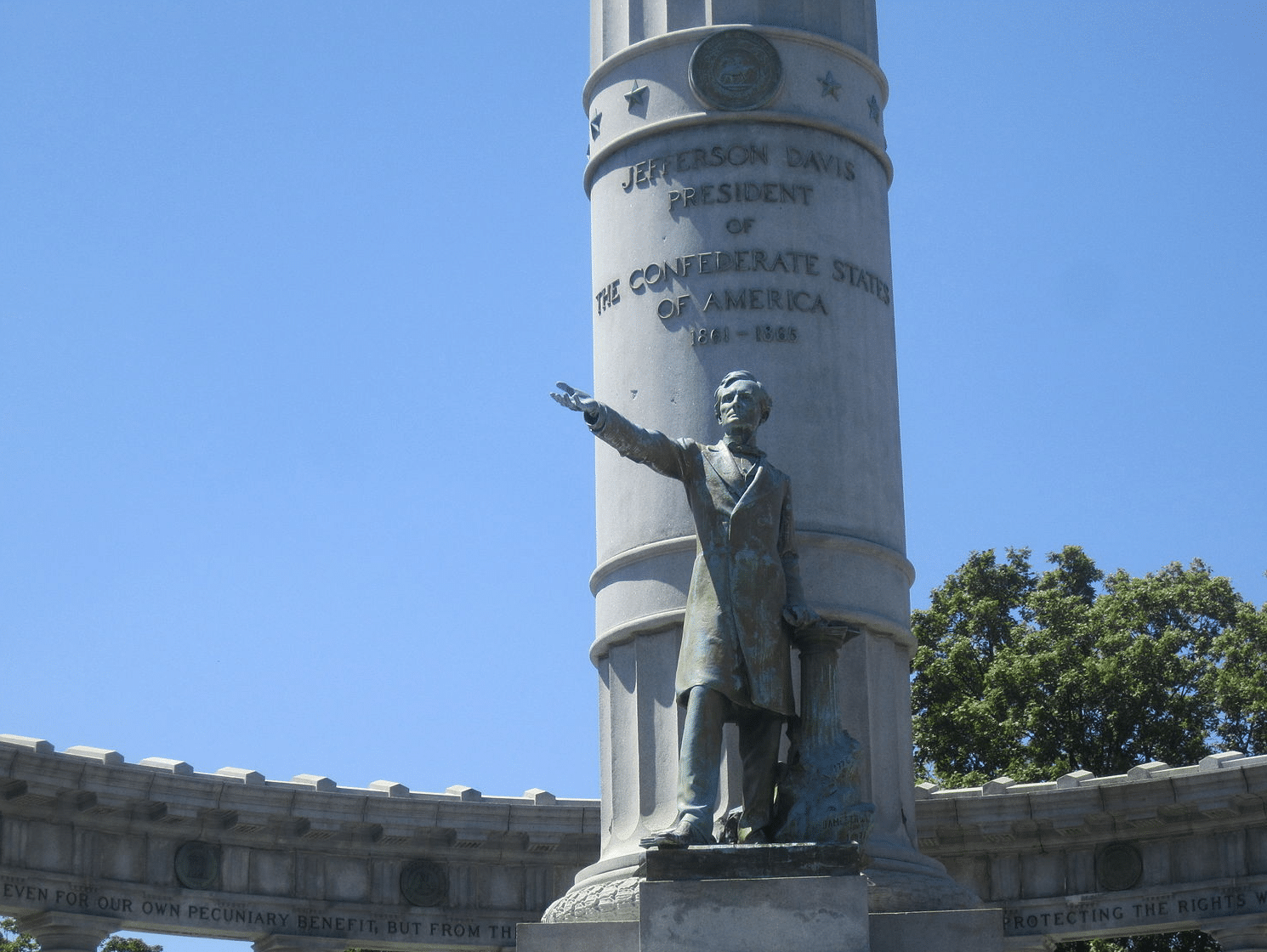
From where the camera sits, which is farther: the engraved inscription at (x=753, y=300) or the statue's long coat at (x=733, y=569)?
the engraved inscription at (x=753, y=300)

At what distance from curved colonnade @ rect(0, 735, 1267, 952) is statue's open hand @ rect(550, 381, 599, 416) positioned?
13.2m

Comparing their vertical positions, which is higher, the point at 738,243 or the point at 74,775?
the point at 738,243

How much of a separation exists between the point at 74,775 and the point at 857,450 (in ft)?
37.9

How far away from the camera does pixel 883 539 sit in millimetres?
24578

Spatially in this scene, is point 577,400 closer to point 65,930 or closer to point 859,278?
point 859,278

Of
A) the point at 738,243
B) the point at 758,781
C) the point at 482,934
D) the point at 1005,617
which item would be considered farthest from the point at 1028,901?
the point at 1005,617

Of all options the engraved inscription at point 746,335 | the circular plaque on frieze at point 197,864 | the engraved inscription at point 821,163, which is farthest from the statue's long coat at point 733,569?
the circular plaque on frieze at point 197,864

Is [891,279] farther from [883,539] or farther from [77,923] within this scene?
[77,923]

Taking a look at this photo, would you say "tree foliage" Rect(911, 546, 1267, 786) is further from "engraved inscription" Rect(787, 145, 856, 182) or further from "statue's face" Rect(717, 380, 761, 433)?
"statue's face" Rect(717, 380, 761, 433)

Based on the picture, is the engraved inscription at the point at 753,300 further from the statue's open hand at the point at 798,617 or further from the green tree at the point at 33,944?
the green tree at the point at 33,944

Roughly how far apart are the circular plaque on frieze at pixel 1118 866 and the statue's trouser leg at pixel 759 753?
13907 millimetres

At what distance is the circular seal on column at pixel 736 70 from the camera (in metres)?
25.2

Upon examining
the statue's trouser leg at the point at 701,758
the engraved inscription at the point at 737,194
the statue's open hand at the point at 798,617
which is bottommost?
the statue's trouser leg at the point at 701,758

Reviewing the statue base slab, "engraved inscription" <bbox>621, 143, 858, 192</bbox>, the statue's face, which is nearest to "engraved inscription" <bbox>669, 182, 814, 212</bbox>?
"engraved inscription" <bbox>621, 143, 858, 192</bbox>
